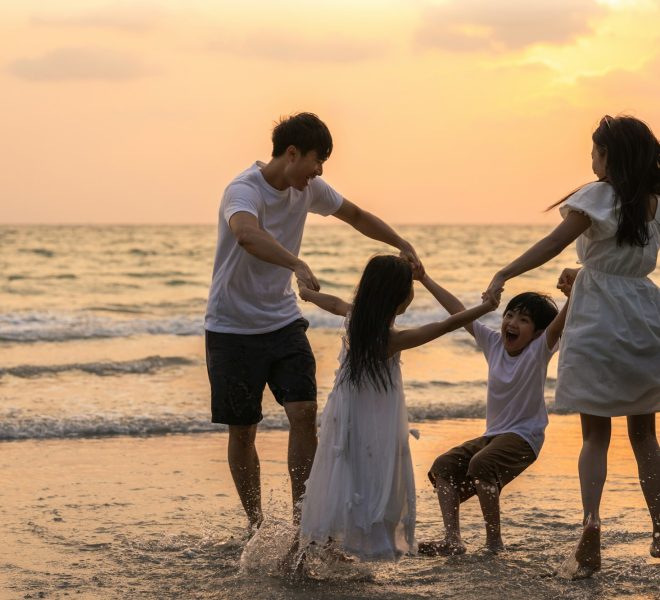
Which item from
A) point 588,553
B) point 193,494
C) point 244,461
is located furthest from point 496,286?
point 193,494

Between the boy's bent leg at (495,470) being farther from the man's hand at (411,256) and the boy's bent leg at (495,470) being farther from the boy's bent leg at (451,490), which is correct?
the man's hand at (411,256)

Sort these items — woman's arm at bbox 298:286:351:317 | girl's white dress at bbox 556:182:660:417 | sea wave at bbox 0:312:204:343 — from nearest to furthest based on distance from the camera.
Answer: woman's arm at bbox 298:286:351:317
girl's white dress at bbox 556:182:660:417
sea wave at bbox 0:312:204:343

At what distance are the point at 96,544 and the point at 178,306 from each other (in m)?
15.9

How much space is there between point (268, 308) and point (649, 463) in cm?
176

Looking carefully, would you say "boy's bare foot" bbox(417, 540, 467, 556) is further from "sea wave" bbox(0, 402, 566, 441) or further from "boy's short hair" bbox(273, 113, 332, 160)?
"sea wave" bbox(0, 402, 566, 441)

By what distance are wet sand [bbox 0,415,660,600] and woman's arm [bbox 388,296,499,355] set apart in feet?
3.15

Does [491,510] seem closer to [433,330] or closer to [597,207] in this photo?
[433,330]

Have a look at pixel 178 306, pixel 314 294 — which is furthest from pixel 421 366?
pixel 178 306

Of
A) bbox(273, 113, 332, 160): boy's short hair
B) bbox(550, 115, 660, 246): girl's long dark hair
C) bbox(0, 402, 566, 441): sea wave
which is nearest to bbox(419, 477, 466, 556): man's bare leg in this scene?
bbox(550, 115, 660, 246): girl's long dark hair

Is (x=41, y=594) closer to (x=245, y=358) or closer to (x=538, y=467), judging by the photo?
(x=245, y=358)

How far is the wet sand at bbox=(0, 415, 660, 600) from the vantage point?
4.17 meters

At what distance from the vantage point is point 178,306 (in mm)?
20609

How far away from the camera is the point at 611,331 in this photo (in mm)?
4176

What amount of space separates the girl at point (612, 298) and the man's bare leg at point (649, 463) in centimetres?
13
